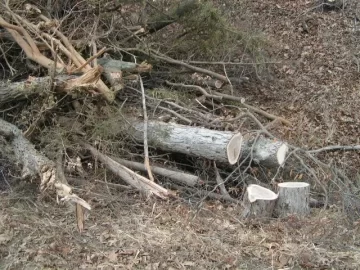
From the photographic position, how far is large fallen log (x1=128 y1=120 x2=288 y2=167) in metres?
5.44

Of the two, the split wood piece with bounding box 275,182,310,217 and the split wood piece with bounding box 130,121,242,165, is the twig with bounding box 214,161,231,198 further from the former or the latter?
the split wood piece with bounding box 275,182,310,217

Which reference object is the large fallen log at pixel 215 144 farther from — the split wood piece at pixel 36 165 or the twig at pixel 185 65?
the twig at pixel 185 65

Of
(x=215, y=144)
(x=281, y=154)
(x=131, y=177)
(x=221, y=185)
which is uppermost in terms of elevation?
(x=215, y=144)

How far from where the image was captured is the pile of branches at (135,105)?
5449mm

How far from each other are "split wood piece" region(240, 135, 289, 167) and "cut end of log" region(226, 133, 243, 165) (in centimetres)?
13

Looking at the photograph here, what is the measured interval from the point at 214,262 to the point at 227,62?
409 centimetres

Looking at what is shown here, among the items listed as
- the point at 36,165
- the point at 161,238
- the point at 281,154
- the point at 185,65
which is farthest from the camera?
the point at 185,65

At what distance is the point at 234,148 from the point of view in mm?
5480

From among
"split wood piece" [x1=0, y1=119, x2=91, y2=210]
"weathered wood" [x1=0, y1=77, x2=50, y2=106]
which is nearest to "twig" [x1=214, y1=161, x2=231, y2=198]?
"split wood piece" [x1=0, y1=119, x2=91, y2=210]

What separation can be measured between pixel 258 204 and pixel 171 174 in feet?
3.57

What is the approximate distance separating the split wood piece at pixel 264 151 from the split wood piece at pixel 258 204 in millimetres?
555

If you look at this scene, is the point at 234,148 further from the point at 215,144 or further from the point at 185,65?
the point at 185,65

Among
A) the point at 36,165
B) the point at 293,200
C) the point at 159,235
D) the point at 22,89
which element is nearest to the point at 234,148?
the point at 293,200

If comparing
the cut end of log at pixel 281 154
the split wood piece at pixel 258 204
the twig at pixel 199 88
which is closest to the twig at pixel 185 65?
the twig at pixel 199 88
